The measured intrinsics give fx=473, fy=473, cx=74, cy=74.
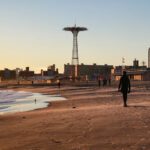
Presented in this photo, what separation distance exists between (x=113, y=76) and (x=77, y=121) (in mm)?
137002

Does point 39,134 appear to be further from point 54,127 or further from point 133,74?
point 133,74

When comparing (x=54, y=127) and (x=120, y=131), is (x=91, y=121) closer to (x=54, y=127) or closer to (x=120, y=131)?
(x=54, y=127)

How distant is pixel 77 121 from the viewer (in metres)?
15.4

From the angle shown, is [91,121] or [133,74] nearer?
[91,121]

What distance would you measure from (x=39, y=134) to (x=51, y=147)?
2.44 meters

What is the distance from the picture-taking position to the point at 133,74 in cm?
13725

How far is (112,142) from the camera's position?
1041 centimetres

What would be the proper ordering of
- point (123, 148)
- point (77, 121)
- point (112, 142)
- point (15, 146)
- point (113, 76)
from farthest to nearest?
point (113, 76)
point (77, 121)
point (15, 146)
point (112, 142)
point (123, 148)

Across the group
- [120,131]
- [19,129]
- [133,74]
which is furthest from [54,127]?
[133,74]

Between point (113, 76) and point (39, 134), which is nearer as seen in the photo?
point (39, 134)

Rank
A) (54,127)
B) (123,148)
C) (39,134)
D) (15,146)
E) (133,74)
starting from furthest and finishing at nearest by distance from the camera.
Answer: (133,74), (54,127), (39,134), (15,146), (123,148)

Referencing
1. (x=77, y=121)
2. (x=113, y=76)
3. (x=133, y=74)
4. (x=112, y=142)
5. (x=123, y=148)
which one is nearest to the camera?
(x=123, y=148)

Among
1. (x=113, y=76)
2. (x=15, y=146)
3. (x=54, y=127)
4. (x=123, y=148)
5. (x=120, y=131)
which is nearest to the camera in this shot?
(x=123, y=148)

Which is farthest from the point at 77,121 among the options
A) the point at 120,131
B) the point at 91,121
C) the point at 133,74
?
the point at 133,74
